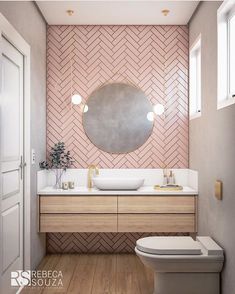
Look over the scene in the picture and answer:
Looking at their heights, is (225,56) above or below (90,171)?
above

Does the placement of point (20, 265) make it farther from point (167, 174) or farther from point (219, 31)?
point (219, 31)

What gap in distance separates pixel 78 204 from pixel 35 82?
128 centimetres

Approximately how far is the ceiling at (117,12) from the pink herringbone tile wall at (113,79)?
0.47ft

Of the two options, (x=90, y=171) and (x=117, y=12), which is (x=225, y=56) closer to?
(x=117, y=12)

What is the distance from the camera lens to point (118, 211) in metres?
4.05

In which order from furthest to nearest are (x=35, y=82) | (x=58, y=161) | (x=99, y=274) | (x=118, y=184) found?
(x=58, y=161), (x=118, y=184), (x=35, y=82), (x=99, y=274)

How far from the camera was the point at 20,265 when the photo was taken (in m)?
3.48

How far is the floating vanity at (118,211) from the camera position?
4.03 meters

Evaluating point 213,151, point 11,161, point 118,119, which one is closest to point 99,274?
point 11,161

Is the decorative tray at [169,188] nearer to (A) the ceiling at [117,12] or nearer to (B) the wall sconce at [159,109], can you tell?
(B) the wall sconce at [159,109]

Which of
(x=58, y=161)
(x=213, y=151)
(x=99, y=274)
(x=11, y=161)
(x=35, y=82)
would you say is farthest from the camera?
(x=58, y=161)

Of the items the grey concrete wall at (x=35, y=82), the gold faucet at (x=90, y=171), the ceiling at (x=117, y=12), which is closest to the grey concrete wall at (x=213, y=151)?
the ceiling at (x=117, y=12)

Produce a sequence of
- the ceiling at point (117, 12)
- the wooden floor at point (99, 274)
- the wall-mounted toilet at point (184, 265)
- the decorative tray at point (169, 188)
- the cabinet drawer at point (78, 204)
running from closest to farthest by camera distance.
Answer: the wall-mounted toilet at point (184, 265), the wooden floor at point (99, 274), the ceiling at point (117, 12), the cabinet drawer at point (78, 204), the decorative tray at point (169, 188)

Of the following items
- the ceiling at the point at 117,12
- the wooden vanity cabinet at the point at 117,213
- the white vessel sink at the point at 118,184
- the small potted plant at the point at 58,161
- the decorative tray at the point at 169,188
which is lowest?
the wooden vanity cabinet at the point at 117,213
